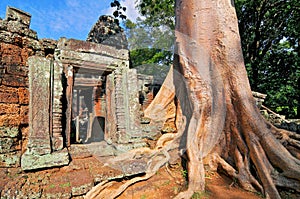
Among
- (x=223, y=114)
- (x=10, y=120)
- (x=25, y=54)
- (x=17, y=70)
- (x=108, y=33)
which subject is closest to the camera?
(x=10, y=120)

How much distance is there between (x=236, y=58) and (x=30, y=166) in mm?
3320

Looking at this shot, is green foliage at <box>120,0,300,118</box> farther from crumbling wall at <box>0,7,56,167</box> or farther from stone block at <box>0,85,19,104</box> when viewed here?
stone block at <box>0,85,19,104</box>

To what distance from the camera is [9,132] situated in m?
2.41

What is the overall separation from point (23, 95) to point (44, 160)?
99 cm

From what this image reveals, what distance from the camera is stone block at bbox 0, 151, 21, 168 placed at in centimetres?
231

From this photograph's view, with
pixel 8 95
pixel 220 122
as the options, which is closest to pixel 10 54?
pixel 8 95

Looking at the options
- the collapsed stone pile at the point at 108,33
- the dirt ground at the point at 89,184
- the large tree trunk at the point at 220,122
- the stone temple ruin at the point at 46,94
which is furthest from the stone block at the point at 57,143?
the collapsed stone pile at the point at 108,33

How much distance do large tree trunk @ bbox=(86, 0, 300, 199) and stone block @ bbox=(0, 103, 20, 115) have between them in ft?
5.11

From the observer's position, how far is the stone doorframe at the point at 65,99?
8.15 feet

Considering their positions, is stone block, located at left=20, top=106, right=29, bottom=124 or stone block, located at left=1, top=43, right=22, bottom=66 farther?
stone block, located at left=20, top=106, right=29, bottom=124

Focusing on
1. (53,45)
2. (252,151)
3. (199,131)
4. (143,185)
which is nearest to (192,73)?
(199,131)

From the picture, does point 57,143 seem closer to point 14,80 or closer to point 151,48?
point 14,80

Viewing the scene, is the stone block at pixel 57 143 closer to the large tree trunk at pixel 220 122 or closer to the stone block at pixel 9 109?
the stone block at pixel 9 109

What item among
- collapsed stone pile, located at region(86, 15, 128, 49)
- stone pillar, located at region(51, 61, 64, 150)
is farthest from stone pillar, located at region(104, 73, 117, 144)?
collapsed stone pile, located at region(86, 15, 128, 49)
